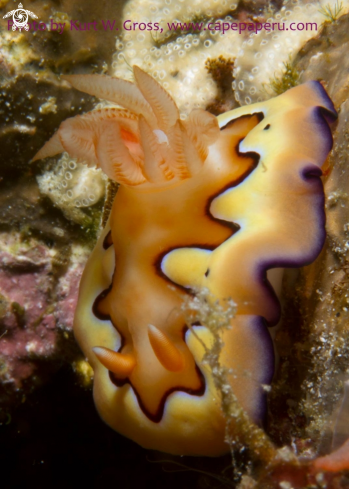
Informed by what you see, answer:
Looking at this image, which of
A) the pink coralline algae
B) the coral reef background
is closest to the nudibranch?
the coral reef background

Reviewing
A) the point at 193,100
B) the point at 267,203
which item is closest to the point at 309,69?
the point at 193,100

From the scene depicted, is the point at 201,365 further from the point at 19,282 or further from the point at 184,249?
the point at 19,282

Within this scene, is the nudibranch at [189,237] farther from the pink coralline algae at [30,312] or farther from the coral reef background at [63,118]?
the pink coralline algae at [30,312]

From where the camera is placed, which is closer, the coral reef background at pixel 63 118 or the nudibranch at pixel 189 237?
the nudibranch at pixel 189 237

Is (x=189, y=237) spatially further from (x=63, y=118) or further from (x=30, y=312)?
(x=30, y=312)

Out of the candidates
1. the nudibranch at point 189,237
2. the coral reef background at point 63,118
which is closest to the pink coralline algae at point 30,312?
the coral reef background at point 63,118

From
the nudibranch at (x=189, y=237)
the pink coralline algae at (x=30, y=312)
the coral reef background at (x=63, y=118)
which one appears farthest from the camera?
the pink coralline algae at (x=30, y=312)

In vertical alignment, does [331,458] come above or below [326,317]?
below

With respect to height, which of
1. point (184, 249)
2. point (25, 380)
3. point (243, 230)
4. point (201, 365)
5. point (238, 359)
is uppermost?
point (243, 230)

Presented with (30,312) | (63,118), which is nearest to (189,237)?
(63,118)
